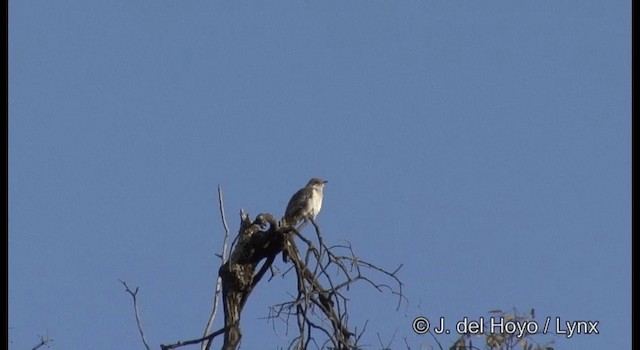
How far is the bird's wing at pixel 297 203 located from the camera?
10484 millimetres

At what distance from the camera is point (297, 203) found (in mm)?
10547

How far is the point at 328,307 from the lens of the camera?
5.93 m

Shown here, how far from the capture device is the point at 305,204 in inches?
415

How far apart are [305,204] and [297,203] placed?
7 cm

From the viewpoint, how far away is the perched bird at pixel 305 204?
10.5 m

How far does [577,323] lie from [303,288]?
2.07 metres

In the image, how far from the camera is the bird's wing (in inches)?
413

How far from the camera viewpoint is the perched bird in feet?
34.3
